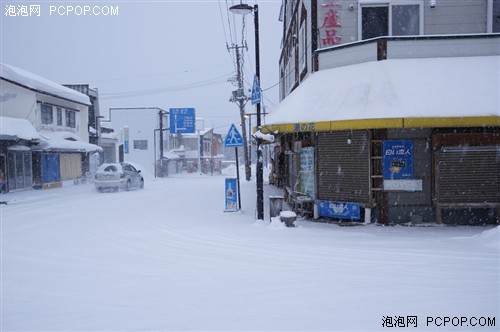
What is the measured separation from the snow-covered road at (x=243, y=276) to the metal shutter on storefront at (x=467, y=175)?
0.89 meters

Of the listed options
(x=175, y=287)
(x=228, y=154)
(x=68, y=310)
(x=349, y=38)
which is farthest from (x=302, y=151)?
(x=228, y=154)

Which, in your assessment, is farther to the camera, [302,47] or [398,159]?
[302,47]

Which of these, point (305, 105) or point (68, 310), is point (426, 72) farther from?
point (68, 310)

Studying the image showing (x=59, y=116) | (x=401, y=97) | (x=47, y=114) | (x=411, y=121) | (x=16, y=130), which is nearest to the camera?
(x=411, y=121)

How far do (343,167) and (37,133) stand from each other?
1952 cm

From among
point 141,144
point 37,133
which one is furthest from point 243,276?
point 141,144

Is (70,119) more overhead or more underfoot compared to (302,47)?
more underfoot

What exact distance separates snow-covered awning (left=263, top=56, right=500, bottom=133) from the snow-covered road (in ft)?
9.19

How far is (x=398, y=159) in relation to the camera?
11.1m

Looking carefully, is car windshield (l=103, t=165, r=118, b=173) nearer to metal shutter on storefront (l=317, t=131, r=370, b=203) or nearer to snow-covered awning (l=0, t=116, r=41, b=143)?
snow-covered awning (l=0, t=116, r=41, b=143)

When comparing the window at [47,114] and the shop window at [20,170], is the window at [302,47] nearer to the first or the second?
the shop window at [20,170]

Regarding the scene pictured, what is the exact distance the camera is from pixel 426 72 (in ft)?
36.0

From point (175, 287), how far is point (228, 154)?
82.5 m

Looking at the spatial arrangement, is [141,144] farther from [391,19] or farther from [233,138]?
[391,19]
